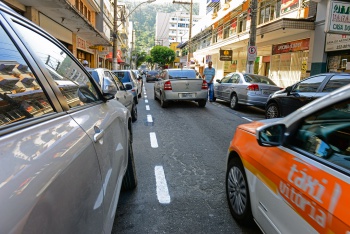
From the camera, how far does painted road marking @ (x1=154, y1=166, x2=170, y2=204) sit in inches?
134

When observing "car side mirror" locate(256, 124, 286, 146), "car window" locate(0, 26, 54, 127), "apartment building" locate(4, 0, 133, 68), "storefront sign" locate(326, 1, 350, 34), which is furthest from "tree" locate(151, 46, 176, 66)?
"car window" locate(0, 26, 54, 127)

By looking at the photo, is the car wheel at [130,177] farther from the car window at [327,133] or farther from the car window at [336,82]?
the car window at [336,82]

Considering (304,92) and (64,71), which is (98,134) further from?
(304,92)

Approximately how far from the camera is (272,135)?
2121 mm

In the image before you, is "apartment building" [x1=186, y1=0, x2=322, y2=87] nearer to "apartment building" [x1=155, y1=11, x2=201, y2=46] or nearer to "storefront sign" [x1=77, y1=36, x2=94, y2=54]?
"storefront sign" [x1=77, y1=36, x2=94, y2=54]

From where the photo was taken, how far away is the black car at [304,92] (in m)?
6.38

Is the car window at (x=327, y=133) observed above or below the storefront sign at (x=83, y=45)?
below

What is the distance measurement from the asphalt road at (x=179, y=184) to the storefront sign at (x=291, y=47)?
9.40m

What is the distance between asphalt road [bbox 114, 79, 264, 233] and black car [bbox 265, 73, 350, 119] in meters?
1.57

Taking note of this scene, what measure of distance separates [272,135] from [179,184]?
199cm

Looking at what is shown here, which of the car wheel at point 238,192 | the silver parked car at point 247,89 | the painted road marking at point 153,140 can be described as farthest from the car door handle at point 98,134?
the silver parked car at point 247,89

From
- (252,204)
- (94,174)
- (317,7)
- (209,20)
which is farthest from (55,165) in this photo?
(209,20)

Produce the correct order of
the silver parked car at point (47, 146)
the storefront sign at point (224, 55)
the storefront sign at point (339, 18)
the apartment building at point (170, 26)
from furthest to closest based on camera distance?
the apartment building at point (170, 26) < the storefront sign at point (224, 55) < the storefront sign at point (339, 18) < the silver parked car at point (47, 146)

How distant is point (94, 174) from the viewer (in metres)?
1.61
